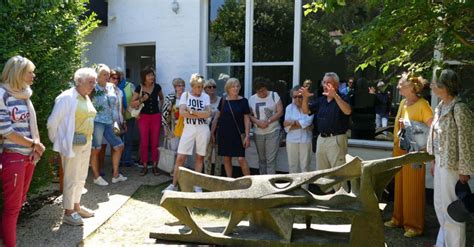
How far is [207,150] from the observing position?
703 centimetres

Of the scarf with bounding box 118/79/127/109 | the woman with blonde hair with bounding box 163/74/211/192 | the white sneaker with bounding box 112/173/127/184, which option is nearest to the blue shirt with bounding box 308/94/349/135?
the woman with blonde hair with bounding box 163/74/211/192

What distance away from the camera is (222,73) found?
8.40 meters

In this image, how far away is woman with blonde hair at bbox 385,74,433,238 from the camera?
4836 mm

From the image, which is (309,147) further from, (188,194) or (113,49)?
(113,49)

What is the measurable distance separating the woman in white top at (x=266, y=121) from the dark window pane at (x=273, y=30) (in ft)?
3.77

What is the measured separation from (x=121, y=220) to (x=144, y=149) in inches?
100

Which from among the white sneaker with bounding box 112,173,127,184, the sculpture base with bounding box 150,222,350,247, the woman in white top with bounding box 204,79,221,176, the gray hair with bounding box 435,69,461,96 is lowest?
the white sneaker with bounding box 112,173,127,184

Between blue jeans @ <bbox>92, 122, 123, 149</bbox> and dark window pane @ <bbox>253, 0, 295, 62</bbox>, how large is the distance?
2.72 meters

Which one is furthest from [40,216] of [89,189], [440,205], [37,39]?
[440,205]

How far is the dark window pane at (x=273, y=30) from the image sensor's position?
25.3 feet

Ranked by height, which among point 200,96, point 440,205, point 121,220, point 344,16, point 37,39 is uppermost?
point 344,16

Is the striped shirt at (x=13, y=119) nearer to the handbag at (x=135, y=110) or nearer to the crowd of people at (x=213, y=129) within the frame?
the crowd of people at (x=213, y=129)

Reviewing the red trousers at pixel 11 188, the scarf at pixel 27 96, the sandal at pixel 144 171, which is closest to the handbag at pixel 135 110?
the sandal at pixel 144 171

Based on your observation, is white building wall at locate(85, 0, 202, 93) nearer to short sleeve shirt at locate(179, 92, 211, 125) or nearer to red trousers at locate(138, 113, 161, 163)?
Answer: red trousers at locate(138, 113, 161, 163)
